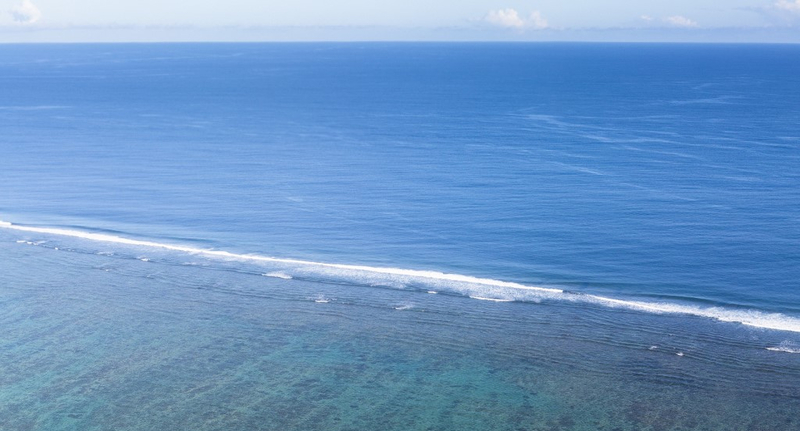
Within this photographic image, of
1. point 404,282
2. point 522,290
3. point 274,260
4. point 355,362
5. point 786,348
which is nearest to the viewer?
point 355,362

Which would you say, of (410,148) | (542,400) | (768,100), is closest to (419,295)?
(542,400)

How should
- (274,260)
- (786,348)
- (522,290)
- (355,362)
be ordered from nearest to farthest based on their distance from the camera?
1. (355,362)
2. (786,348)
3. (522,290)
4. (274,260)

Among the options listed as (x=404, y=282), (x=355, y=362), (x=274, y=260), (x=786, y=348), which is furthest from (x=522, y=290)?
(x=274, y=260)

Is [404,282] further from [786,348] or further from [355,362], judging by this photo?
[786,348]

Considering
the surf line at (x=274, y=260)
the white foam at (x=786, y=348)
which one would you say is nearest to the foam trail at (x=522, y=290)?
the surf line at (x=274, y=260)

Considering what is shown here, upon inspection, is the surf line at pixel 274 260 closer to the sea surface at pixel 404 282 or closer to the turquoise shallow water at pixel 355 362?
the sea surface at pixel 404 282

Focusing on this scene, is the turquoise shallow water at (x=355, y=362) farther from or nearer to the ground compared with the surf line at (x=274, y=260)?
nearer to the ground

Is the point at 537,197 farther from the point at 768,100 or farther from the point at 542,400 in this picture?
the point at 768,100

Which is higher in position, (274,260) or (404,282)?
(274,260)
